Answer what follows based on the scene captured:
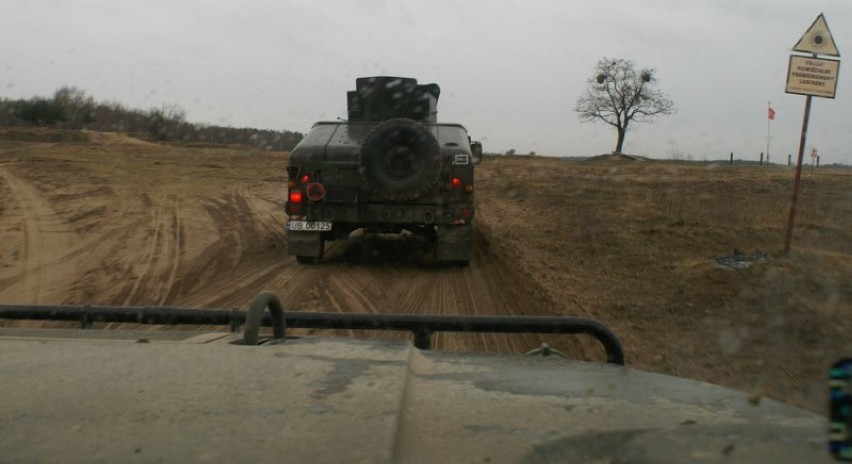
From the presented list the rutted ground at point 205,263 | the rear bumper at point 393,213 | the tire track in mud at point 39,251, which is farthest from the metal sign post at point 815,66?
the tire track in mud at point 39,251

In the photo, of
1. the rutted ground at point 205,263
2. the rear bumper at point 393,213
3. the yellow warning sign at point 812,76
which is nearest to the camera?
the rutted ground at point 205,263

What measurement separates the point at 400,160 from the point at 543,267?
8.39ft

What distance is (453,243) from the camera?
11.1m

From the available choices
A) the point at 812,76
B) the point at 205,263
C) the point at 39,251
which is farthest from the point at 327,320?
the point at 39,251

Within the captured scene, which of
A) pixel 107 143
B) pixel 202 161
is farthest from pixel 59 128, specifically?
pixel 202 161

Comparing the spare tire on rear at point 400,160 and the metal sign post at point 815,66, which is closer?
the metal sign post at point 815,66

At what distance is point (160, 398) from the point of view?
2.49m

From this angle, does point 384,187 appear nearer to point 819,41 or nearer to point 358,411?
point 819,41

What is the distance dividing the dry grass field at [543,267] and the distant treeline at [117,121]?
21.9 metres

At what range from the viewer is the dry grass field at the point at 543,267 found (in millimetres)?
7180

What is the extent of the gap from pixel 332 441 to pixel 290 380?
62 cm

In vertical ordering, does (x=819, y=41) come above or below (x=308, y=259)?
above

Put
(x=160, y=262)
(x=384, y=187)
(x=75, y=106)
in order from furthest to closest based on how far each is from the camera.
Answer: (x=75, y=106) → (x=160, y=262) → (x=384, y=187)

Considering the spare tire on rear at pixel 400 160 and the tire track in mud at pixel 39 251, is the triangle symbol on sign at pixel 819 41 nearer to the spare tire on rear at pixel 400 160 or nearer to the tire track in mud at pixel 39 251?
the spare tire on rear at pixel 400 160
